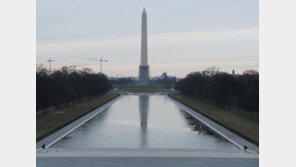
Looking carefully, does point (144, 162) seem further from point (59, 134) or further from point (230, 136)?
point (59, 134)

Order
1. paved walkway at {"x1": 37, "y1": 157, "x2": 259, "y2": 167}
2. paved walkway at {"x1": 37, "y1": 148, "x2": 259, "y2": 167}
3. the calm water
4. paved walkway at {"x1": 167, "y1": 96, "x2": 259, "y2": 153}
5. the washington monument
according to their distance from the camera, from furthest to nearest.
→ the washington monument < the calm water < paved walkway at {"x1": 167, "y1": 96, "x2": 259, "y2": 153} < paved walkway at {"x1": 37, "y1": 148, "x2": 259, "y2": 167} < paved walkway at {"x1": 37, "y1": 157, "x2": 259, "y2": 167}

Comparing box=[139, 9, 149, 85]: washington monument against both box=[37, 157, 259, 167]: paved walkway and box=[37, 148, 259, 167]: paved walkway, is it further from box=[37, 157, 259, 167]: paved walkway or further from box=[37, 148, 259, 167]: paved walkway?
box=[37, 157, 259, 167]: paved walkway

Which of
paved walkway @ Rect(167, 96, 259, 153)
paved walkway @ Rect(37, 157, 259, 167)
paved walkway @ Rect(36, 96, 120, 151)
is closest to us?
paved walkway @ Rect(37, 157, 259, 167)

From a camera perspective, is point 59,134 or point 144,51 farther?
point 144,51


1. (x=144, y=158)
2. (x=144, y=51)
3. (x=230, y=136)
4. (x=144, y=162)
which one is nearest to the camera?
(x=144, y=162)

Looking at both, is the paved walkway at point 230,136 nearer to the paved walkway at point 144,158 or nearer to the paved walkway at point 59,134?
the paved walkway at point 144,158

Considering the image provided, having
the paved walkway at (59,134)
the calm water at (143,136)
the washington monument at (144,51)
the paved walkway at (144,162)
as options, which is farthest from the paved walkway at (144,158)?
the washington monument at (144,51)

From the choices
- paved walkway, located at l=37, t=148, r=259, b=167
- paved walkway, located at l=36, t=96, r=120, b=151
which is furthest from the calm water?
paved walkway, located at l=37, t=148, r=259, b=167

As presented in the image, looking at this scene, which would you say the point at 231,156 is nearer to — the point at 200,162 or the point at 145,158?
the point at 200,162

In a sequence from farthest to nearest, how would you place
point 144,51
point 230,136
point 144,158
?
point 144,51, point 230,136, point 144,158

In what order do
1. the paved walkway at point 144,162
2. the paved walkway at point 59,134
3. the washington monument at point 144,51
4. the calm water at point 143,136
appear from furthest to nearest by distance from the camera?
the washington monument at point 144,51
the calm water at point 143,136
the paved walkway at point 59,134
the paved walkway at point 144,162

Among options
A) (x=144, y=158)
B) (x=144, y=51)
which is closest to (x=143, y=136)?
(x=144, y=158)

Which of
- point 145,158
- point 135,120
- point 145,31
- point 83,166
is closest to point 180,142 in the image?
point 145,158
